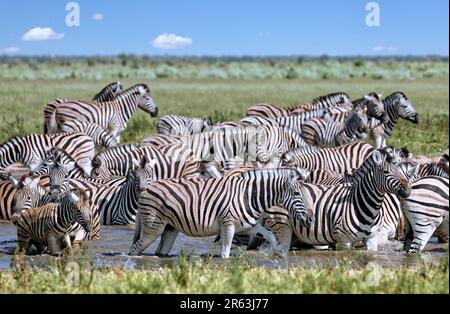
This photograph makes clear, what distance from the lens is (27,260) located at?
370 inches

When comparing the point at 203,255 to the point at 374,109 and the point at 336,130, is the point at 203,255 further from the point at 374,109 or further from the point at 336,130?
the point at 374,109

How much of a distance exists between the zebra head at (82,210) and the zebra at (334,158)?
13.7 ft

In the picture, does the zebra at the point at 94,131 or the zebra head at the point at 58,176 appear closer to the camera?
the zebra head at the point at 58,176

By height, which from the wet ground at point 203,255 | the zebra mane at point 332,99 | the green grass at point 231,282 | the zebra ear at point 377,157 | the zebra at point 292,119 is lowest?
the wet ground at point 203,255

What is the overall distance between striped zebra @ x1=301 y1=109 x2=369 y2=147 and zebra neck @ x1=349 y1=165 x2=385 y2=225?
23.1 ft

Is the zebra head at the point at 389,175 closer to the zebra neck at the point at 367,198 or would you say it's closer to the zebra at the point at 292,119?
the zebra neck at the point at 367,198

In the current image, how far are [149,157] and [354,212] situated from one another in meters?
4.82

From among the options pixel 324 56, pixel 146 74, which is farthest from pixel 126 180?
pixel 324 56

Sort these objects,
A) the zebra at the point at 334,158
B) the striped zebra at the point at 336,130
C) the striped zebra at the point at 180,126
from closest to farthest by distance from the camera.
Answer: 1. the zebra at the point at 334,158
2. the striped zebra at the point at 336,130
3. the striped zebra at the point at 180,126

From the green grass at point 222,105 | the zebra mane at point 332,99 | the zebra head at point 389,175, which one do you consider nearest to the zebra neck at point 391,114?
the green grass at point 222,105

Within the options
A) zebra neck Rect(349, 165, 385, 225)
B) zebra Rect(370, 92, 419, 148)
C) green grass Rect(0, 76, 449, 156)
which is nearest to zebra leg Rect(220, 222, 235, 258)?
zebra neck Rect(349, 165, 385, 225)

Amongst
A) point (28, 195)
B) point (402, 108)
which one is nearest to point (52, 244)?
point (28, 195)

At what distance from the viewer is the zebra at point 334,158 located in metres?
13.2

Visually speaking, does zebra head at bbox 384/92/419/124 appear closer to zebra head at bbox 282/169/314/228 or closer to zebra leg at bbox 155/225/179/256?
zebra head at bbox 282/169/314/228
